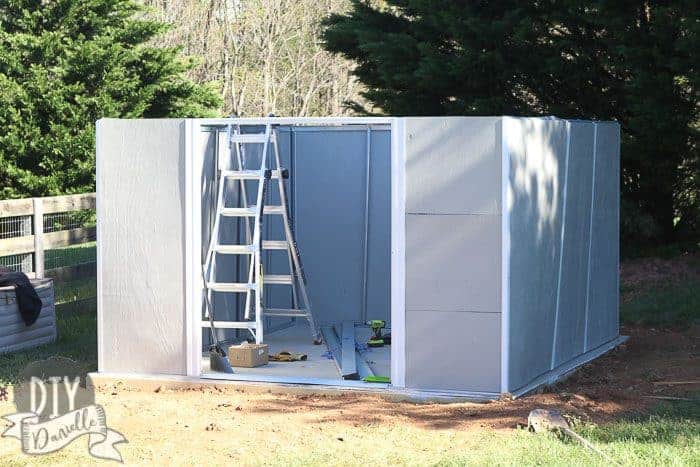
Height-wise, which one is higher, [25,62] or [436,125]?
[25,62]

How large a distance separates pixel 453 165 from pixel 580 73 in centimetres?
652

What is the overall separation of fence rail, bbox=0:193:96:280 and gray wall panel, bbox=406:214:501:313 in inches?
192

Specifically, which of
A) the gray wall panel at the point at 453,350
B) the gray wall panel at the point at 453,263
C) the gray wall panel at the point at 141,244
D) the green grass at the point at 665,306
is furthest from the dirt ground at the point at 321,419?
the green grass at the point at 665,306

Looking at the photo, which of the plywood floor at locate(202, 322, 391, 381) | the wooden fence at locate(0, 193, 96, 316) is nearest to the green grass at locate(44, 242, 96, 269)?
the wooden fence at locate(0, 193, 96, 316)

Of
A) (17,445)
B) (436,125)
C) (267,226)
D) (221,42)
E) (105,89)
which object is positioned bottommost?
(17,445)

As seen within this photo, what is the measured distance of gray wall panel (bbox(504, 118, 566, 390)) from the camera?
7.70m

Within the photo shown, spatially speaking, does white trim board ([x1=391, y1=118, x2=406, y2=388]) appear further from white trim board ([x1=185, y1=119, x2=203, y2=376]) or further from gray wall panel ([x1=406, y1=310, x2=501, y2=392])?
white trim board ([x1=185, y1=119, x2=203, y2=376])

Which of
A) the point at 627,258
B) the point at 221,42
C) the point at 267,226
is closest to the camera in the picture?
the point at 267,226

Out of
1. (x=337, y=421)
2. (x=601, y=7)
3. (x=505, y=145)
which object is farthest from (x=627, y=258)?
(x=337, y=421)

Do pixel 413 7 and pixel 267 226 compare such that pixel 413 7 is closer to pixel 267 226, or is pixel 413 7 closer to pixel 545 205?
pixel 267 226

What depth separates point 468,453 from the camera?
608 cm

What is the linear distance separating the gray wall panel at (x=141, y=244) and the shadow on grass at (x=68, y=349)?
760 mm

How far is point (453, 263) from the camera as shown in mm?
7641

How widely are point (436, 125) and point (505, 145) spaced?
0.51 m
